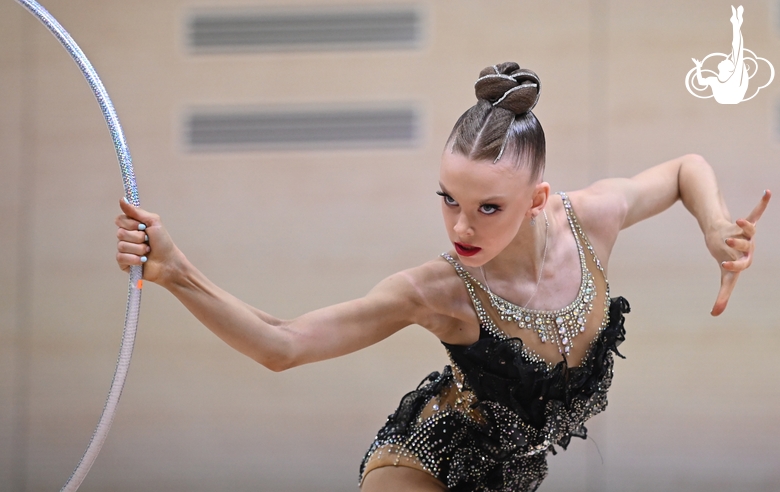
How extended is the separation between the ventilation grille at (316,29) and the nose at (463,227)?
225cm

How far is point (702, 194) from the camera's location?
2.15m

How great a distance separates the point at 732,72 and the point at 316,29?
A: 1857 millimetres

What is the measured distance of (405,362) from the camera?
12.5 ft

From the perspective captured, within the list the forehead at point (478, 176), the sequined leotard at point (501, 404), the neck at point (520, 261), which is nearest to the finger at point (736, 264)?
the sequined leotard at point (501, 404)

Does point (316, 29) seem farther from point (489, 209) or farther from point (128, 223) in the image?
point (128, 223)

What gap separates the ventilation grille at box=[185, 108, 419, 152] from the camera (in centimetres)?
380

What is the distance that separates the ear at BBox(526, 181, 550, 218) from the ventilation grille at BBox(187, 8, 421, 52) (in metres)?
2.11

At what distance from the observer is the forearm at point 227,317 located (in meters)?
1.55

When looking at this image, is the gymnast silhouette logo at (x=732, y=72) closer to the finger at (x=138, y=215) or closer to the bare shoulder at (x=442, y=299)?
the bare shoulder at (x=442, y=299)

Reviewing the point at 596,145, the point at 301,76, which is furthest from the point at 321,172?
the point at 596,145

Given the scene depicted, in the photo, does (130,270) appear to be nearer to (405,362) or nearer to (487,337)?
(487,337)

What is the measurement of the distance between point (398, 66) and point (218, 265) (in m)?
1.22

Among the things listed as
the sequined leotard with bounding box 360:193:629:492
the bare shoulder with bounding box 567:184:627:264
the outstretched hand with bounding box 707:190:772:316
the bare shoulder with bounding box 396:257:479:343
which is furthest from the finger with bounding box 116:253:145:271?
the outstretched hand with bounding box 707:190:772:316

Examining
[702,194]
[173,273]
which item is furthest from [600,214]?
[173,273]
